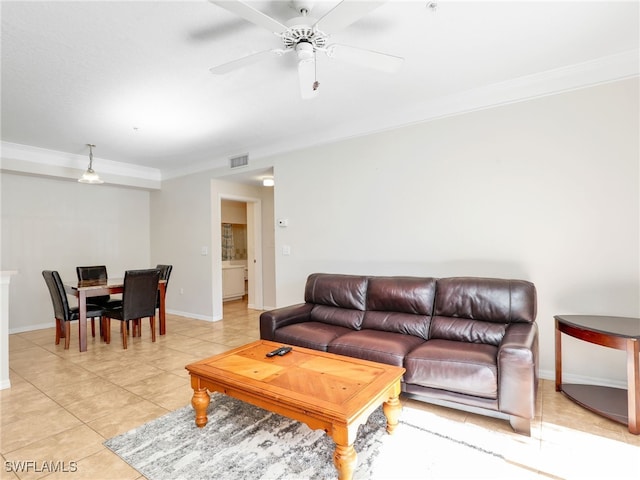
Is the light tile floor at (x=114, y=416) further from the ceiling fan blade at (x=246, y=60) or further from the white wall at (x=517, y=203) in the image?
the ceiling fan blade at (x=246, y=60)

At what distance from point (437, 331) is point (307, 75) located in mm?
2244

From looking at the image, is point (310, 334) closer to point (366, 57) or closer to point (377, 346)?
point (377, 346)

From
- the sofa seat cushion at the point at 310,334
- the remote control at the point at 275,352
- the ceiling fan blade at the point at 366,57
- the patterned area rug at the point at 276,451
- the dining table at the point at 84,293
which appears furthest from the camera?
the dining table at the point at 84,293

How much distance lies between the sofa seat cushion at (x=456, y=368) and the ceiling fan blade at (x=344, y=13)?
7.03ft

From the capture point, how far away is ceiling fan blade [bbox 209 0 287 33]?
1.53 meters

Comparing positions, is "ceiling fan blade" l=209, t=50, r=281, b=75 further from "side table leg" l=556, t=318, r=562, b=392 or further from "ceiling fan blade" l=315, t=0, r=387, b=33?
"side table leg" l=556, t=318, r=562, b=392

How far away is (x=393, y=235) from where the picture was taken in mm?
3686

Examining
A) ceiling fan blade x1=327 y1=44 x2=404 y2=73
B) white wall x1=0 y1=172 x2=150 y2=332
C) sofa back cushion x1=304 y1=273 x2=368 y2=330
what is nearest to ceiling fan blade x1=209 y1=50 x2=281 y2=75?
ceiling fan blade x1=327 y1=44 x2=404 y2=73

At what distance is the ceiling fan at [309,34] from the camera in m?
1.60

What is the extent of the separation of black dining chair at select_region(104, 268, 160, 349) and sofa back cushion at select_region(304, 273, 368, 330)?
213cm

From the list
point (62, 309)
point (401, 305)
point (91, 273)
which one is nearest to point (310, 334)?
point (401, 305)

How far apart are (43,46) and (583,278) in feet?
15.0

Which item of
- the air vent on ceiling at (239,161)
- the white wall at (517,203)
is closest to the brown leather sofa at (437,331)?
the white wall at (517,203)

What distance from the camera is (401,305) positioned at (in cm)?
304
